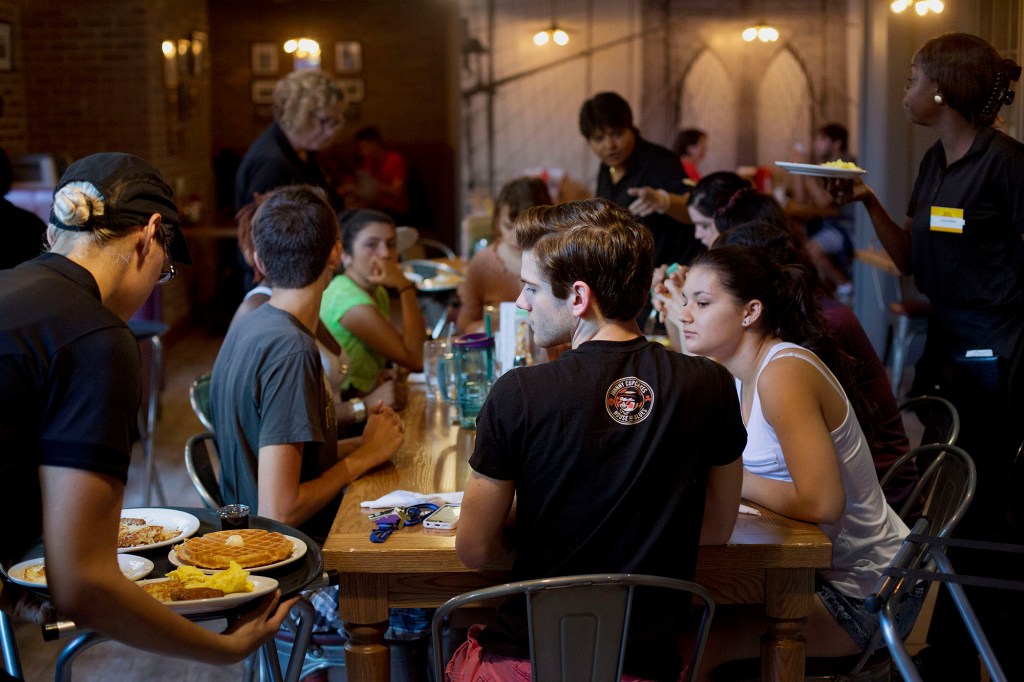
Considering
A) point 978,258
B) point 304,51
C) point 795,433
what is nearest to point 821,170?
Result: point 978,258

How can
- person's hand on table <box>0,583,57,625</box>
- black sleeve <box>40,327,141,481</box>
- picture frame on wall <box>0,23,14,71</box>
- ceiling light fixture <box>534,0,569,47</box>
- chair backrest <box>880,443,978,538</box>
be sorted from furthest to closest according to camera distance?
ceiling light fixture <box>534,0,569,47</box> < picture frame on wall <box>0,23,14,71</box> < chair backrest <box>880,443,978,538</box> < person's hand on table <box>0,583,57,625</box> < black sleeve <box>40,327,141,481</box>

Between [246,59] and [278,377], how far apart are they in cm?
1009

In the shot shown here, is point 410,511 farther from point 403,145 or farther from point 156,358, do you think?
point 403,145

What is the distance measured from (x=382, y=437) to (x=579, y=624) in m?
0.93

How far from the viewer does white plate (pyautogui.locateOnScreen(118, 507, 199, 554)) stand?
1865mm

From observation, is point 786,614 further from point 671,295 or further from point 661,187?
point 661,187

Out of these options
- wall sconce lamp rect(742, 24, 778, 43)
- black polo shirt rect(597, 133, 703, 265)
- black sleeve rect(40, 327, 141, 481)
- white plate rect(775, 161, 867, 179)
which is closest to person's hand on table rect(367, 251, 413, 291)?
white plate rect(775, 161, 867, 179)

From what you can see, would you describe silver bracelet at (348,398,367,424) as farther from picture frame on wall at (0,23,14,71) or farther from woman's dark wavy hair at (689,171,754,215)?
picture frame on wall at (0,23,14,71)

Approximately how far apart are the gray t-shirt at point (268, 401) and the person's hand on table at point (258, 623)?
64 centimetres

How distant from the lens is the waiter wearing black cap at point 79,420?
1.38 meters

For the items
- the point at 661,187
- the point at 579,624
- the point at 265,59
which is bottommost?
the point at 579,624

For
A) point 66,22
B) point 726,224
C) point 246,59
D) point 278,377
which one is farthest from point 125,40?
point 278,377

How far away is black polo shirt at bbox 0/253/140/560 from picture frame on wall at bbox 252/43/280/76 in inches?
421

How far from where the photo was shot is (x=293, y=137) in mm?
4523
